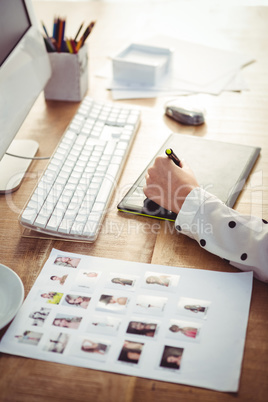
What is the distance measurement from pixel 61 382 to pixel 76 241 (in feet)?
0.94

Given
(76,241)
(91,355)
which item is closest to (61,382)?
(91,355)

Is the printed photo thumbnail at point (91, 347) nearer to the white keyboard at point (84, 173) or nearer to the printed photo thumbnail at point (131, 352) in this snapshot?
the printed photo thumbnail at point (131, 352)

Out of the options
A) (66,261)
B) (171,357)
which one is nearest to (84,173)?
(66,261)

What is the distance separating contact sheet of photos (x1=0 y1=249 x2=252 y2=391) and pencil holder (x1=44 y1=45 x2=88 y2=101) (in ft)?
2.12

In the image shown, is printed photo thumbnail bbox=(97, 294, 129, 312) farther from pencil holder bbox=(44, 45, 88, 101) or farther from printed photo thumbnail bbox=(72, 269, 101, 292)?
pencil holder bbox=(44, 45, 88, 101)

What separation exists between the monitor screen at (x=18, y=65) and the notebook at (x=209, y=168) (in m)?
0.31

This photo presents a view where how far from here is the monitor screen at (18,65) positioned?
3.19ft

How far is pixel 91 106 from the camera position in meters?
1.20

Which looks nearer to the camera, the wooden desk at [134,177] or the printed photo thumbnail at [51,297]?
the wooden desk at [134,177]

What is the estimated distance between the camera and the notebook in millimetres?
909

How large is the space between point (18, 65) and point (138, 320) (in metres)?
0.67

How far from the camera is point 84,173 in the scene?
96 centimetres

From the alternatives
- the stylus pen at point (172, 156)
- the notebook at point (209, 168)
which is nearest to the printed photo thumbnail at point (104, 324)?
the notebook at point (209, 168)

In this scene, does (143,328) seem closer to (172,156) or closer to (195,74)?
(172,156)
